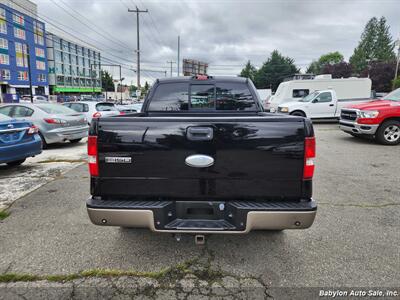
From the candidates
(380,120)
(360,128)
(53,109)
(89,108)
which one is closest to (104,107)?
(89,108)

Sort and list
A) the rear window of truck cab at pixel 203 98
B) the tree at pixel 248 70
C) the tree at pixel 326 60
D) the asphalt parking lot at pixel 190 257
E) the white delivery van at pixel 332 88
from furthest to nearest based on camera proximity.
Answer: the tree at pixel 326 60 < the tree at pixel 248 70 < the white delivery van at pixel 332 88 < the rear window of truck cab at pixel 203 98 < the asphalt parking lot at pixel 190 257

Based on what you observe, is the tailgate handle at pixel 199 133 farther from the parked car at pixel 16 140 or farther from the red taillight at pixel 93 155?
the parked car at pixel 16 140

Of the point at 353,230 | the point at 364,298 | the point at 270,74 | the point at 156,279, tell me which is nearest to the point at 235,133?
the point at 156,279

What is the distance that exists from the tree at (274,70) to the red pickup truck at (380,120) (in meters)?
63.1

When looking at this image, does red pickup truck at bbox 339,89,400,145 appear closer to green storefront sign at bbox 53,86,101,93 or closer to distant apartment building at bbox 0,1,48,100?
distant apartment building at bbox 0,1,48,100

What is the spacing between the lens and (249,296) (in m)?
2.24

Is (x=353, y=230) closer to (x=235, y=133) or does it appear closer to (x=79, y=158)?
(x=235, y=133)


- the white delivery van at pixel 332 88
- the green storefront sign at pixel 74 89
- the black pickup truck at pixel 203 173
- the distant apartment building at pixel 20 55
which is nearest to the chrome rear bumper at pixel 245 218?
the black pickup truck at pixel 203 173

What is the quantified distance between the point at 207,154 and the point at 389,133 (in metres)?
9.14

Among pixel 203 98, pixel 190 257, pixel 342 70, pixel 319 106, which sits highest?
pixel 342 70

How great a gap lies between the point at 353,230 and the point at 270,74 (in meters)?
71.5

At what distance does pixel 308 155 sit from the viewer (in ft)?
7.36

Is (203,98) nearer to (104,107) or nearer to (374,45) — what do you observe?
(104,107)

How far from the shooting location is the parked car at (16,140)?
5.28 m
